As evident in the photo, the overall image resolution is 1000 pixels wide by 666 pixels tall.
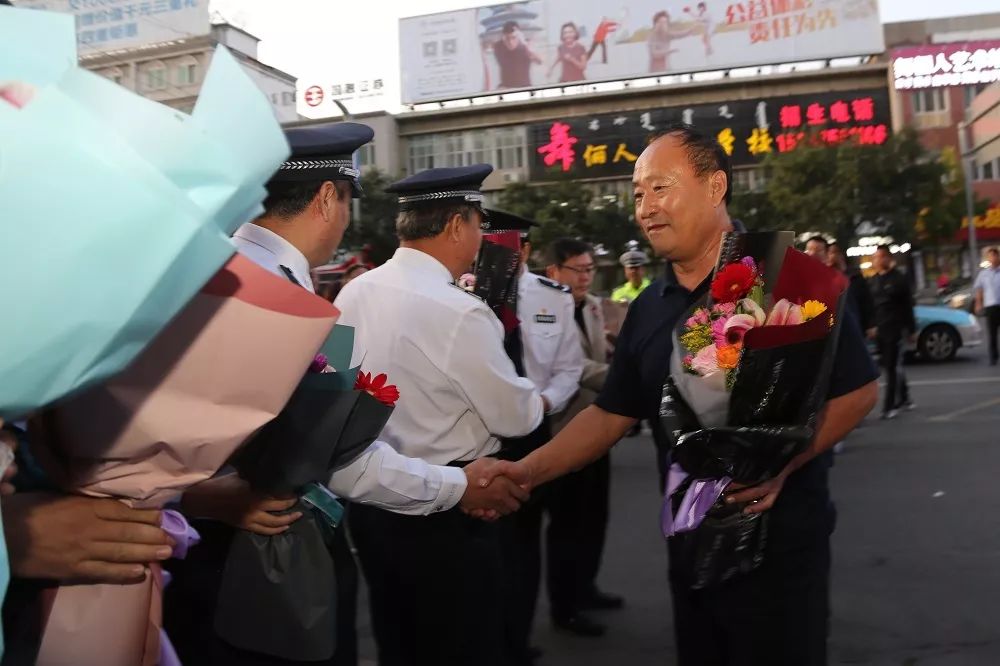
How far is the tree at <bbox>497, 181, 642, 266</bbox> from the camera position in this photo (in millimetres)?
31797

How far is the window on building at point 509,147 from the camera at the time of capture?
46469 millimetres

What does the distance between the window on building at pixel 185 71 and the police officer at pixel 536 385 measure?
43030 mm

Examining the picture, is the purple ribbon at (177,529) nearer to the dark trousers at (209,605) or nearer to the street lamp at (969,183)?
the dark trousers at (209,605)

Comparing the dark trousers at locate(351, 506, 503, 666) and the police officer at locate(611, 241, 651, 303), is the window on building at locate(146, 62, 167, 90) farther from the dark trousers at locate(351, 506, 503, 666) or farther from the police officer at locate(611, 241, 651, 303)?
the dark trousers at locate(351, 506, 503, 666)

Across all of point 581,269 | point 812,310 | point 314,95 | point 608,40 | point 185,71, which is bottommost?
point 812,310

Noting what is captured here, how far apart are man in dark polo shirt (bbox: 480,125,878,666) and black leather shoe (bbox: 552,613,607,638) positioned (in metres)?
1.73

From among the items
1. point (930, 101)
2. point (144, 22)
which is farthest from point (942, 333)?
point (930, 101)

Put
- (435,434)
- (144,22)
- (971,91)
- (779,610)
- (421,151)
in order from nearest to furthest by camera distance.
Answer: (779,610) < (435,434) < (144,22) < (421,151) < (971,91)

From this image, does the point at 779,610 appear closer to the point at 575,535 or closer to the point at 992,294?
the point at 575,535

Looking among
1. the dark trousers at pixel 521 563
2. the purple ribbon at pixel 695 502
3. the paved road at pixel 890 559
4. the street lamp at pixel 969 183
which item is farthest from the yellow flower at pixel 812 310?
the street lamp at pixel 969 183

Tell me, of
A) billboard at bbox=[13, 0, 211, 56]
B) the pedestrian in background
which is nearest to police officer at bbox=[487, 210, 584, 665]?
the pedestrian in background

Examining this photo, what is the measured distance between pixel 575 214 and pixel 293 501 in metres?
30.7

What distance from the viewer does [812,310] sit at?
1.97m

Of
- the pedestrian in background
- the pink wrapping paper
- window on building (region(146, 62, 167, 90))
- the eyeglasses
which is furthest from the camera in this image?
window on building (region(146, 62, 167, 90))
